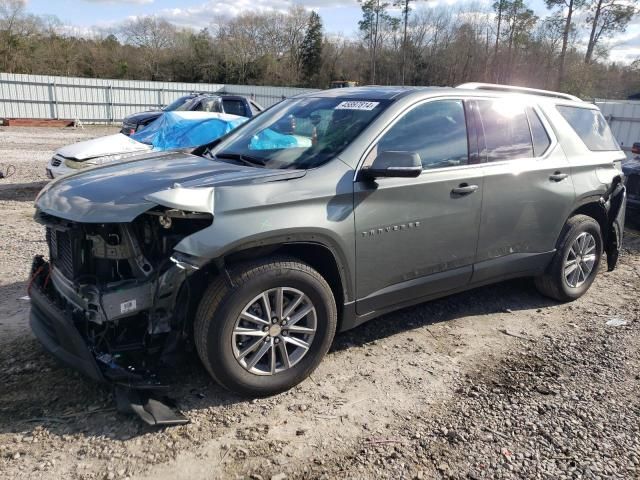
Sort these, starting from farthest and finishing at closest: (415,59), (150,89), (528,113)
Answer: (415,59)
(150,89)
(528,113)

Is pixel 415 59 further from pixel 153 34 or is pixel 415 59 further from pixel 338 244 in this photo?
pixel 338 244

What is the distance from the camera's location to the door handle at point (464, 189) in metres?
3.86

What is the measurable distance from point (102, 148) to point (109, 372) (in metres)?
6.02

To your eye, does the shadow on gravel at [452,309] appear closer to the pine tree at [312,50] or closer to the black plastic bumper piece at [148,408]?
the black plastic bumper piece at [148,408]

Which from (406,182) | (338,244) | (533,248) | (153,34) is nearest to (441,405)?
(338,244)

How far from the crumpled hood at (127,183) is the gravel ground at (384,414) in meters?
1.13

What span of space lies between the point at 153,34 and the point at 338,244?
53031 millimetres

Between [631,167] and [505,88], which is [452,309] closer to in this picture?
[505,88]

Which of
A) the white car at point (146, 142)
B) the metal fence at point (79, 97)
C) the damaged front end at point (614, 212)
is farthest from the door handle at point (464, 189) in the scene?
the metal fence at point (79, 97)

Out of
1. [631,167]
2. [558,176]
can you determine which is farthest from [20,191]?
[631,167]

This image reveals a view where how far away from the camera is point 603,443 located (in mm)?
2965

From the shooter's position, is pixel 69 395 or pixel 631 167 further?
pixel 631 167

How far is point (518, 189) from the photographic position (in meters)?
4.26

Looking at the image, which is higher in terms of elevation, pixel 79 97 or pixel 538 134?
pixel 79 97
